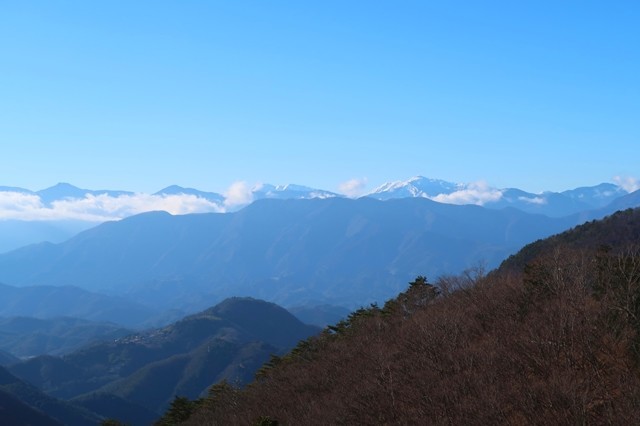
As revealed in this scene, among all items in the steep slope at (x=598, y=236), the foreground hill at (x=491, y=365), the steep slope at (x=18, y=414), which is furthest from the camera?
the steep slope at (x=18, y=414)

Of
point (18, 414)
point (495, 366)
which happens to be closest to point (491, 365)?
point (495, 366)

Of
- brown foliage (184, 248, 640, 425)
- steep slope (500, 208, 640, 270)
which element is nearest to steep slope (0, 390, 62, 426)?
brown foliage (184, 248, 640, 425)

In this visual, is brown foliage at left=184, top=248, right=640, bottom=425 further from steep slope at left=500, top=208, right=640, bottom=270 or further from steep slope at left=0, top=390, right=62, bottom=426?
steep slope at left=0, top=390, right=62, bottom=426

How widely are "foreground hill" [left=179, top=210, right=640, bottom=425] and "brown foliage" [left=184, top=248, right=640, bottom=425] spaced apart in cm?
10

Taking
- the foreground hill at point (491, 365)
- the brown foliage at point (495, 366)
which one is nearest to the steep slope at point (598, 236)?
the foreground hill at point (491, 365)

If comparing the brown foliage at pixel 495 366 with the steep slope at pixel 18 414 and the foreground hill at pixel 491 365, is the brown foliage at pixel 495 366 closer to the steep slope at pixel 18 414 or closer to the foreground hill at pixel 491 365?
the foreground hill at pixel 491 365

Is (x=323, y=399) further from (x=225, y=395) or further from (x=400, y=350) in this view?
(x=225, y=395)

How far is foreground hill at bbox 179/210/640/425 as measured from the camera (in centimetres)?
2869

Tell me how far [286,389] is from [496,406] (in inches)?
1491

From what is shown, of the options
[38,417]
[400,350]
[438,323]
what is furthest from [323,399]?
[38,417]

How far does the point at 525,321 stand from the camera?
1860 inches

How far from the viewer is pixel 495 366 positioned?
37.2 m

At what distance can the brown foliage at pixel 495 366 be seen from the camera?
93.5 ft

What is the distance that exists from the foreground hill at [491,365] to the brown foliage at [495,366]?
97 millimetres
